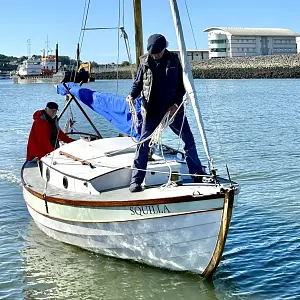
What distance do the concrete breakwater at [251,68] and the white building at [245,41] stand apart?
1100 inches

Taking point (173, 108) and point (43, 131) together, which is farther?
point (43, 131)

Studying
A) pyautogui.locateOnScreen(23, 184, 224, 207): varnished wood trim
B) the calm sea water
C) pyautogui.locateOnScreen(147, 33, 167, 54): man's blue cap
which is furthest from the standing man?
the calm sea water

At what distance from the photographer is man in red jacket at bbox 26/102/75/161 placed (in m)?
12.4

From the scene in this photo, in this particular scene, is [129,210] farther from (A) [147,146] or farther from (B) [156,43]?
(B) [156,43]

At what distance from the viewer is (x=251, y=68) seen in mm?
101188

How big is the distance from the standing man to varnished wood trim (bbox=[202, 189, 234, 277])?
1.20 meters

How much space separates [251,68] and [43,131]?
9136cm

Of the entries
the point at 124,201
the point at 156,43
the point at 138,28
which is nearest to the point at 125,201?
Answer: the point at 124,201

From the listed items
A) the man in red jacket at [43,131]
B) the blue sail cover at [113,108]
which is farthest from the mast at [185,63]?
the man in red jacket at [43,131]

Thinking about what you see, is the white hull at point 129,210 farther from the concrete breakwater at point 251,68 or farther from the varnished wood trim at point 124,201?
the concrete breakwater at point 251,68

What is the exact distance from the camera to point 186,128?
378 inches

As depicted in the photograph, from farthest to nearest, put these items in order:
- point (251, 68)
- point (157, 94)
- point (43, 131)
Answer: point (251, 68), point (43, 131), point (157, 94)

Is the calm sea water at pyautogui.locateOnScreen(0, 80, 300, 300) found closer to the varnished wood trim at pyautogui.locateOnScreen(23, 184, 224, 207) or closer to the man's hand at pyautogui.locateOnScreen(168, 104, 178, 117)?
the varnished wood trim at pyautogui.locateOnScreen(23, 184, 224, 207)

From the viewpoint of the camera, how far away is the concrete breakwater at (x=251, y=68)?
91.6m
